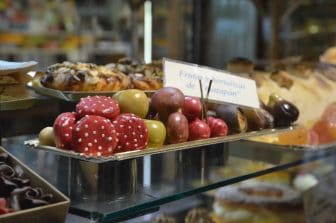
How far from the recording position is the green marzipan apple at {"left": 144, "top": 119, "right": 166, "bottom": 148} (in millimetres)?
761

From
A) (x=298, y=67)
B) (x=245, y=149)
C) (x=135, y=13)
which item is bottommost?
(x=245, y=149)

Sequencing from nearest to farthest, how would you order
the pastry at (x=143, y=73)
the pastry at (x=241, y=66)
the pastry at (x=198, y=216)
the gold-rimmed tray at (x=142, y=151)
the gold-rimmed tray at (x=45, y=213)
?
the gold-rimmed tray at (x=45, y=213) → the gold-rimmed tray at (x=142, y=151) → the pastry at (x=143, y=73) → the pastry at (x=198, y=216) → the pastry at (x=241, y=66)

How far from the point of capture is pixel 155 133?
0.77 m

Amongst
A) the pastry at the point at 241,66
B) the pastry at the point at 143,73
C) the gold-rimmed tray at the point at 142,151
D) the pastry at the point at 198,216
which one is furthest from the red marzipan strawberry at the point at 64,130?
the pastry at the point at 241,66

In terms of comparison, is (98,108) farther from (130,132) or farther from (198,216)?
(198,216)

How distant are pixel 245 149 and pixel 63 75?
16.2 inches

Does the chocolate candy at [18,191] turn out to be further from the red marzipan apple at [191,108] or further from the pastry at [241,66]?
the pastry at [241,66]

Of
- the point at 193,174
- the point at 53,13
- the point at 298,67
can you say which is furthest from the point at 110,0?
the point at 193,174

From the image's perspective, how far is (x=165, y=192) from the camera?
775 millimetres

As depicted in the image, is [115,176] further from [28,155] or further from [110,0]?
[110,0]

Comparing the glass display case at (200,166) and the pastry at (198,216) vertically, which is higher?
the glass display case at (200,166)

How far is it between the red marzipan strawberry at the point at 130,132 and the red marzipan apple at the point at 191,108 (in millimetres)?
115

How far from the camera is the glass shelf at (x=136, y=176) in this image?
0.69 meters

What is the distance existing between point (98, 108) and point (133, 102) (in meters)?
0.08
